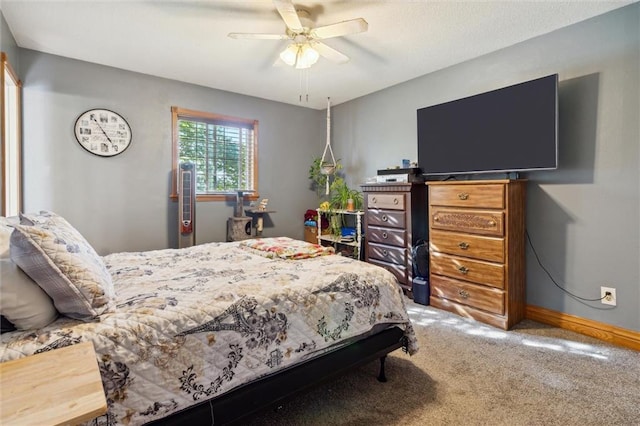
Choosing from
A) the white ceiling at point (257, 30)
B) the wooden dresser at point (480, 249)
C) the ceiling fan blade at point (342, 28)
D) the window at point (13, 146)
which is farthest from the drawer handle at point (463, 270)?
the window at point (13, 146)

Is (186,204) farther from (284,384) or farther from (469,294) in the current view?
(469,294)

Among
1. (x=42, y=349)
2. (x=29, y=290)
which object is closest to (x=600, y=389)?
(x=42, y=349)

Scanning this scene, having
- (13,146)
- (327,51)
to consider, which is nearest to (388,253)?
(327,51)

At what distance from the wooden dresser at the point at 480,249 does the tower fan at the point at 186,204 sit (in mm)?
2477

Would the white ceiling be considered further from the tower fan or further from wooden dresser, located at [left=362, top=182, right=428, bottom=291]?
wooden dresser, located at [left=362, top=182, right=428, bottom=291]

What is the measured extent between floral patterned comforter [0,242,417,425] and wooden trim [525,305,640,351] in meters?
1.56

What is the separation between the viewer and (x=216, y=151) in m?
4.14

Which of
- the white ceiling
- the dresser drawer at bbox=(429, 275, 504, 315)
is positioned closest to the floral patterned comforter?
the dresser drawer at bbox=(429, 275, 504, 315)

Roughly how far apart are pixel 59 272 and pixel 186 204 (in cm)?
246

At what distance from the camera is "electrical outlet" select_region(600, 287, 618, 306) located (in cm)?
242

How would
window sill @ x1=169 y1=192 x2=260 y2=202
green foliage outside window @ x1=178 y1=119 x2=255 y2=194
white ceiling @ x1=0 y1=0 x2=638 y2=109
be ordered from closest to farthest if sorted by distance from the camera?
1. white ceiling @ x1=0 y1=0 x2=638 y2=109
2. window sill @ x1=169 y1=192 x2=260 y2=202
3. green foliage outside window @ x1=178 y1=119 x2=255 y2=194

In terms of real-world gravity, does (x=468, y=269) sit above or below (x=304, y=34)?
below

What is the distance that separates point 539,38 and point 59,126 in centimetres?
439

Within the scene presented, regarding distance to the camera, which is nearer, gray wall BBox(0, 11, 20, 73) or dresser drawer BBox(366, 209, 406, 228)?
gray wall BBox(0, 11, 20, 73)
